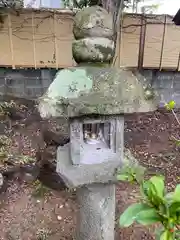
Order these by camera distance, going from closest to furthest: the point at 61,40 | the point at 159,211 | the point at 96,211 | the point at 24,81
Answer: the point at 159,211 < the point at 96,211 < the point at 61,40 < the point at 24,81

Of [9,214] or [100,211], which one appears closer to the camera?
[100,211]

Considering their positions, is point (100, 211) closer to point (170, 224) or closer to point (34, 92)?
point (170, 224)

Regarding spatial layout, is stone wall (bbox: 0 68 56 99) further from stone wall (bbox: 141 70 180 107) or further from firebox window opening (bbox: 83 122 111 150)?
firebox window opening (bbox: 83 122 111 150)

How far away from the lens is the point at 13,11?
5.12 m

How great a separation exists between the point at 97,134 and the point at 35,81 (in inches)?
160

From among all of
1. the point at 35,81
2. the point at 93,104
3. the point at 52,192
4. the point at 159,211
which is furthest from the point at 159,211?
the point at 35,81

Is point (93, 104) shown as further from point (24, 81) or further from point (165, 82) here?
point (165, 82)

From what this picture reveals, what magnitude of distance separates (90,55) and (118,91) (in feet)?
0.94

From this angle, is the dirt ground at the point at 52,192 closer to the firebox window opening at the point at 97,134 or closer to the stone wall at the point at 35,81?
the stone wall at the point at 35,81

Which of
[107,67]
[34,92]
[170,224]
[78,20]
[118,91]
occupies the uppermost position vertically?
[78,20]

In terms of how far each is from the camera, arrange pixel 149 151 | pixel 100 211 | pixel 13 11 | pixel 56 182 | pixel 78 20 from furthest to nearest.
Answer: pixel 13 11 → pixel 149 151 → pixel 56 182 → pixel 100 211 → pixel 78 20

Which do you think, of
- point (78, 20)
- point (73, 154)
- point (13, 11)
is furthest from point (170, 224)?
point (13, 11)

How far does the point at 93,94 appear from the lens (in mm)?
1488

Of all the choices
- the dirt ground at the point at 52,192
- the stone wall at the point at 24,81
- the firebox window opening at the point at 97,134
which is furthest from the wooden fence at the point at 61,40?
the firebox window opening at the point at 97,134
